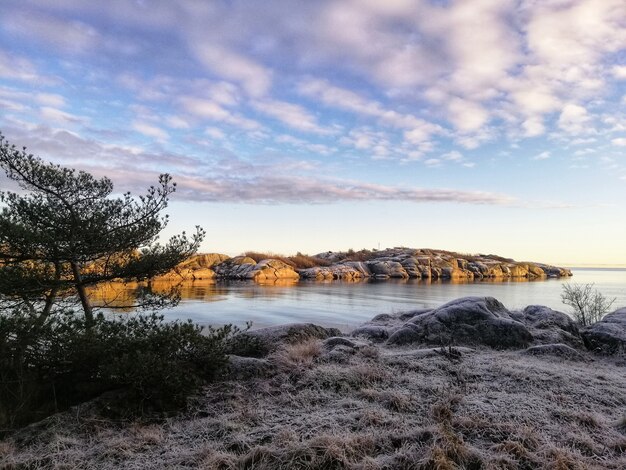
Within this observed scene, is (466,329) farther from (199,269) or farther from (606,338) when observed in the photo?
(199,269)

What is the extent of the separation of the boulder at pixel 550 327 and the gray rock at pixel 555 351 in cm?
115

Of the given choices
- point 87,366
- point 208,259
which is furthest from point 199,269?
point 87,366

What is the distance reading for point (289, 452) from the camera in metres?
4.79

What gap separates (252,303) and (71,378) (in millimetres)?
25657

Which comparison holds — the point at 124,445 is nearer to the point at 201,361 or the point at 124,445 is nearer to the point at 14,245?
the point at 201,361

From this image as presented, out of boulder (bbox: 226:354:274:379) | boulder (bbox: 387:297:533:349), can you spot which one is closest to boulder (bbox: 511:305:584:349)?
boulder (bbox: 387:297:533:349)

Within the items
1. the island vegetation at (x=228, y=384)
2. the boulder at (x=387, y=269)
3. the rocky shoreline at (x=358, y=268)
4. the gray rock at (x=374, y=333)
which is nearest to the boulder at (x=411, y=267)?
the rocky shoreline at (x=358, y=268)

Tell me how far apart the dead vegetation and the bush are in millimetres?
458

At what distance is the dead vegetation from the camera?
186 inches

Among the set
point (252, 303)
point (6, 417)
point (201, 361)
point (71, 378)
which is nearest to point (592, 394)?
point (201, 361)

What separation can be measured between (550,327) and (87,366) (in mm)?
12305

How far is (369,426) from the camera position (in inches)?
216

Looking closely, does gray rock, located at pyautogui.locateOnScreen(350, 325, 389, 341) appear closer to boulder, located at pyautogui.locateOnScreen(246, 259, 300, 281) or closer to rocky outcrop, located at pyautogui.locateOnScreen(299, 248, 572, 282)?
boulder, located at pyautogui.locateOnScreen(246, 259, 300, 281)

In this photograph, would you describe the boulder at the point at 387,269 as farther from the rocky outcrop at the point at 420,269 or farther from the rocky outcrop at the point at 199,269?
the rocky outcrop at the point at 199,269
